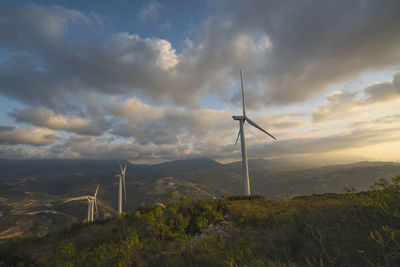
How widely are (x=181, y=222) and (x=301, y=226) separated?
7008 millimetres

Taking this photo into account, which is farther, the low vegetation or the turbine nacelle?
the turbine nacelle

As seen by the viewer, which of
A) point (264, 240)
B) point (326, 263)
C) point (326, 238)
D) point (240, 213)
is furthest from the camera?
point (240, 213)

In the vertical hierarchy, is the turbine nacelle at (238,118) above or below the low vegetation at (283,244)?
above

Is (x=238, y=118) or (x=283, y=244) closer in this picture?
(x=283, y=244)

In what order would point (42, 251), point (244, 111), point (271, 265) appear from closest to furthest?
point (271, 265), point (42, 251), point (244, 111)

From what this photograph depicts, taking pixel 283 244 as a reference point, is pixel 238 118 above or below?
above

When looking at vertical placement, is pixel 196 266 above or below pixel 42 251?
above

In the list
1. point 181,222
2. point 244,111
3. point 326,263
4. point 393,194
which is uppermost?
point 244,111

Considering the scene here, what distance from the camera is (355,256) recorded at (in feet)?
18.5

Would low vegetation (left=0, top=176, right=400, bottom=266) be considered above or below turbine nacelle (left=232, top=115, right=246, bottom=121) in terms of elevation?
below

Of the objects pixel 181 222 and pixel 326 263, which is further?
pixel 181 222

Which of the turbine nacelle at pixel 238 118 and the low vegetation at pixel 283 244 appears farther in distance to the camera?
the turbine nacelle at pixel 238 118

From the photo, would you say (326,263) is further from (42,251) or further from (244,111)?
(244,111)

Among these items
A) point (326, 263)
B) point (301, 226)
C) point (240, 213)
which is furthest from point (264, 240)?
point (240, 213)
